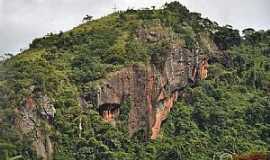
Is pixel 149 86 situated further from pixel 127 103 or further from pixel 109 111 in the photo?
pixel 109 111

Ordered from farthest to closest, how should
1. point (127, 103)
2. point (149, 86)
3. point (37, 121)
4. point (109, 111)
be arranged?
point (149, 86) → point (127, 103) → point (109, 111) → point (37, 121)

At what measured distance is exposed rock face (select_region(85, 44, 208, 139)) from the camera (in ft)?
246

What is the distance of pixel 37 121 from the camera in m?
65.4

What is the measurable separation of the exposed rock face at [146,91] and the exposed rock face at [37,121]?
7.90 meters

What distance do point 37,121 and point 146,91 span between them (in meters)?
15.9

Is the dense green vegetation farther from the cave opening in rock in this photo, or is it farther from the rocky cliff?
the rocky cliff

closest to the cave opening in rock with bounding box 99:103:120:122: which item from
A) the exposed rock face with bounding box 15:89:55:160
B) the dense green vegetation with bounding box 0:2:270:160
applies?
the dense green vegetation with bounding box 0:2:270:160

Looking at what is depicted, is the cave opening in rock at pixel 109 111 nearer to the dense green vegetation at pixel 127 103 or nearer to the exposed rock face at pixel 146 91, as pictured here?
the exposed rock face at pixel 146 91

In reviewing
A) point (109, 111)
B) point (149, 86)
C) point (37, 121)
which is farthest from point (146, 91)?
point (37, 121)

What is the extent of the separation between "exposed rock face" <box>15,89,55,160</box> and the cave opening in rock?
781cm

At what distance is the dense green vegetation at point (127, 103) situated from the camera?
226 ft

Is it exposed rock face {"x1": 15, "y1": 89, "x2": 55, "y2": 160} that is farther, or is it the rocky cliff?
the rocky cliff

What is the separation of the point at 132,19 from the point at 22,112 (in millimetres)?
27399

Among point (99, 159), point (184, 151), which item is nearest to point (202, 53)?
point (184, 151)
